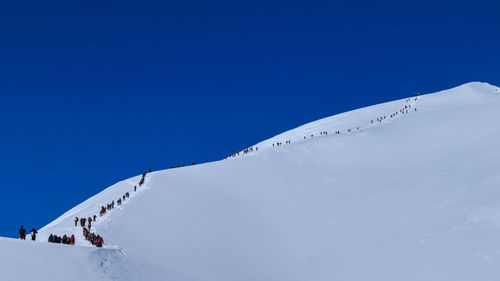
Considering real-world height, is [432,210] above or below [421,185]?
below

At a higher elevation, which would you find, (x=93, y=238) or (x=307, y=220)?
(x=307, y=220)

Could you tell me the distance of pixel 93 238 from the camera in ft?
85.0

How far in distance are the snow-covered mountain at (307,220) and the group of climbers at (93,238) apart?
0.64 m

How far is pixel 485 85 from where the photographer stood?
8588cm

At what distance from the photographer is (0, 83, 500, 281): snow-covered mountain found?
24.8 meters

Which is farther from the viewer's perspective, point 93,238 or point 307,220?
point 307,220

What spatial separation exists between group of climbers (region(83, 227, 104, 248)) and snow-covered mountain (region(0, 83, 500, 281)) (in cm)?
64

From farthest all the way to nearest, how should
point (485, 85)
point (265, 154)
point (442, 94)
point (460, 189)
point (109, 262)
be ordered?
1. point (485, 85)
2. point (442, 94)
3. point (265, 154)
4. point (460, 189)
5. point (109, 262)

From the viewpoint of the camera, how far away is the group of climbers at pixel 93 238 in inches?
977

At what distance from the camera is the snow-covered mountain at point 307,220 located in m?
24.8

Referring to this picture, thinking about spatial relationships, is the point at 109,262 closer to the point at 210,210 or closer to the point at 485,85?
the point at 210,210

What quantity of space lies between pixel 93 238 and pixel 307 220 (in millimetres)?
15294

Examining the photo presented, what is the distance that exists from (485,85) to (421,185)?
5599cm

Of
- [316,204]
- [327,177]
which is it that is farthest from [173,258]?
[327,177]
